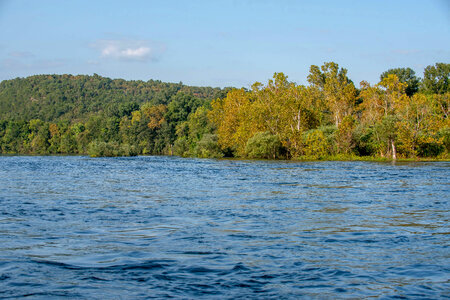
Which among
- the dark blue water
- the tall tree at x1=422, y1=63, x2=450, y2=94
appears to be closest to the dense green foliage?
the tall tree at x1=422, y1=63, x2=450, y2=94

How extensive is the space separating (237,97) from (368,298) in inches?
3332

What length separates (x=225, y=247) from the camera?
1149 centimetres

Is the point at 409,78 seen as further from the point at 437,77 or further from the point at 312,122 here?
the point at 312,122

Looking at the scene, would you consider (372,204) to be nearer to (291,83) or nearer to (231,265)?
(231,265)

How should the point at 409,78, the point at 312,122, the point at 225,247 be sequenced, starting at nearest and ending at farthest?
the point at 225,247 < the point at 312,122 < the point at 409,78

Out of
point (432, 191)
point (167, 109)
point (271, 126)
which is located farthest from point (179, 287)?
point (167, 109)

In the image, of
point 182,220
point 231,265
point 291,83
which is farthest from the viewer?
point 291,83

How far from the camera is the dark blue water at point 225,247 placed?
8.46 metres

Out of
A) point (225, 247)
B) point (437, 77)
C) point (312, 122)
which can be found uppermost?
point (437, 77)

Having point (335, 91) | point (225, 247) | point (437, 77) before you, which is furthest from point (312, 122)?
point (225, 247)

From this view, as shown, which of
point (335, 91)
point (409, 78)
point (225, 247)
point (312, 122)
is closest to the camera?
point (225, 247)

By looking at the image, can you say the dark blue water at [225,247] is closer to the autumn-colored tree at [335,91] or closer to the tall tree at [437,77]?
the autumn-colored tree at [335,91]

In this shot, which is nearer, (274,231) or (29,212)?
(274,231)

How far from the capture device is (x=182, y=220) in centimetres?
1552
